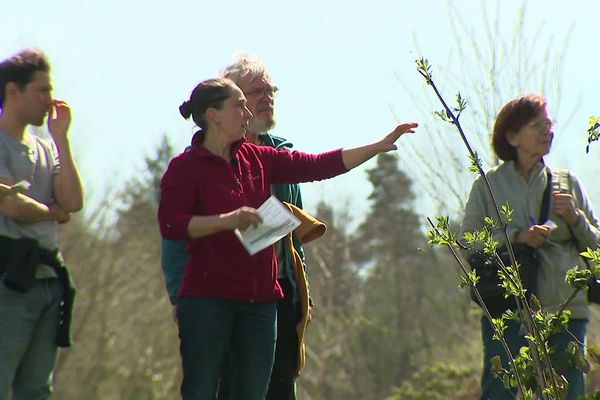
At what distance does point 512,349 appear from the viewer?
6.09 m

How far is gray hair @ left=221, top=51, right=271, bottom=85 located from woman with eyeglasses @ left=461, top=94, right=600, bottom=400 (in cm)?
127

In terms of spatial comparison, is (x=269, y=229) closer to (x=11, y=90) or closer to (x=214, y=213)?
(x=214, y=213)

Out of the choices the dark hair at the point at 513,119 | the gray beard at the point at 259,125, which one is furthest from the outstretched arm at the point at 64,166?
the dark hair at the point at 513,119

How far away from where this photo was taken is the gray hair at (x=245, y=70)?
5.62 m

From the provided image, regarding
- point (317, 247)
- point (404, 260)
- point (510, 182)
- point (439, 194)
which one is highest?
point (404, 260)

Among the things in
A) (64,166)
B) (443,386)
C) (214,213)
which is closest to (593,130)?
(214,213)

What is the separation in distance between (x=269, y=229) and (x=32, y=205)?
1122 mm

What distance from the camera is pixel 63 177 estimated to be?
552cm

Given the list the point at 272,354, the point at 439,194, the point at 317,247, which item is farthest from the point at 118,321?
the point at 272,354

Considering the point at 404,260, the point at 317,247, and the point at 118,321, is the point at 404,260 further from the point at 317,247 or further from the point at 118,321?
the point at 317,247

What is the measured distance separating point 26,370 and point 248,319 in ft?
3.40

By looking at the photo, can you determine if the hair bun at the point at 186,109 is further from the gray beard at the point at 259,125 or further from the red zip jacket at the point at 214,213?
the gray beard at the point at 259,125

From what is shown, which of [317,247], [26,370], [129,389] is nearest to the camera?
[26,370]

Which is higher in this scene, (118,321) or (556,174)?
(118,321)
